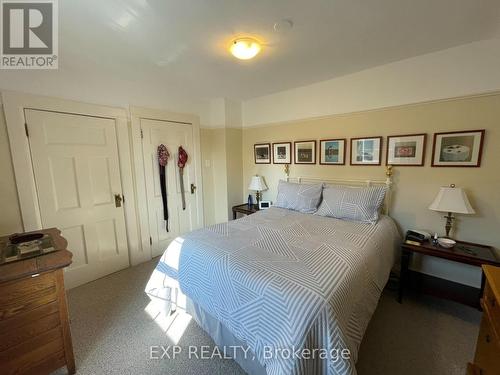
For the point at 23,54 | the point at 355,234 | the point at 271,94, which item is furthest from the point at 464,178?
the point at 23,54

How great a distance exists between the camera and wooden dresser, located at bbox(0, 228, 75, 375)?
1.16 metres

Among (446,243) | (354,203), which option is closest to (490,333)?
(446,243)

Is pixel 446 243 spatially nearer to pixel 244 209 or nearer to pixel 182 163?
pixel 244 209

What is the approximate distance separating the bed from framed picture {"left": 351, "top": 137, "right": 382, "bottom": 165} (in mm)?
783

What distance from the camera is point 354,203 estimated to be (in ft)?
7.50

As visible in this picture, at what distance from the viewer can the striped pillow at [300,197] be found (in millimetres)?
2617

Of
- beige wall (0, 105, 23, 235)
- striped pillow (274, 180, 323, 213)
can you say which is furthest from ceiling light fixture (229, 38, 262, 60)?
beige wall (0, 105, 23, 235)

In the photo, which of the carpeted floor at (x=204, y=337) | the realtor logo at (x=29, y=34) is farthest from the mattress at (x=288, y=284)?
the realtor logo at (x=29, y=34)

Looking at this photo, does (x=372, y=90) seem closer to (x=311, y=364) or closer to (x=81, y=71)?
(x=311, y=364)

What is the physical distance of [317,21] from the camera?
5.14 feet

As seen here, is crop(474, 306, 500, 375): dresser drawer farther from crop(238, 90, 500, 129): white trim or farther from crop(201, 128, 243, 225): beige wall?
crop(201, 128, 243, 225): beige wall

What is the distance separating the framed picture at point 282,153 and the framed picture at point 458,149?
1.67 meters

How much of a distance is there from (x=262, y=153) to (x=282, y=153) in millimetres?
384

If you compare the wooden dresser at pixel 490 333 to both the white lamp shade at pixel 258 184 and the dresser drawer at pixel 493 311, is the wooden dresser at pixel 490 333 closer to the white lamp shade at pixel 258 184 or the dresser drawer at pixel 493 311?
the dresser drawer at pixel 493 311
